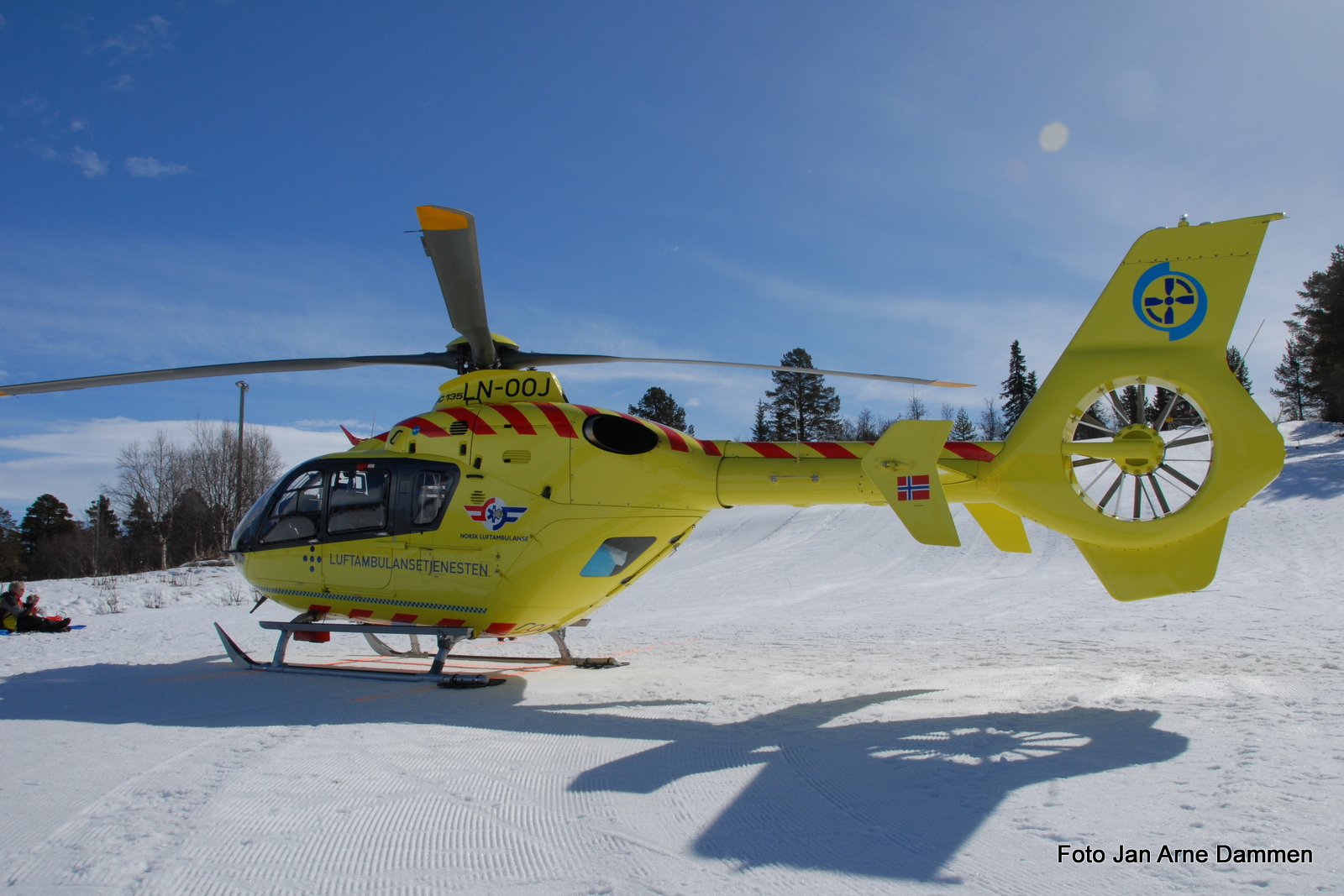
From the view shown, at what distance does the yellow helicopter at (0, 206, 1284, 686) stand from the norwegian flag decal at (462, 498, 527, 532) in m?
0.02

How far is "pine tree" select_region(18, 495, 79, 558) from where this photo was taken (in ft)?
161

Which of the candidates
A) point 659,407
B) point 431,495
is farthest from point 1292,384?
point 431,495

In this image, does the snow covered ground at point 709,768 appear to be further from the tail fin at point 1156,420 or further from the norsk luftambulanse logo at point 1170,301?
the norsk luftambulanse logo at point 1170,301

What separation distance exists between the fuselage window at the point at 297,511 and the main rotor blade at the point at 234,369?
1208mm

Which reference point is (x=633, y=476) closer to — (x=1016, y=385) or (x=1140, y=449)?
(x=1140, y=449)

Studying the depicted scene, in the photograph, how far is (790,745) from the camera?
14.5 feet

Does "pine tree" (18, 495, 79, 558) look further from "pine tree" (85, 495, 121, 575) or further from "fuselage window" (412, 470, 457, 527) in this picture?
"fuselage window" (412, 470, 457, 527)

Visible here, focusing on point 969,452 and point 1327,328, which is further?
point 1327,328

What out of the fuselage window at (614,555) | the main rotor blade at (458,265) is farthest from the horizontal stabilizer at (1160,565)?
the main rotor blade at (458,265)

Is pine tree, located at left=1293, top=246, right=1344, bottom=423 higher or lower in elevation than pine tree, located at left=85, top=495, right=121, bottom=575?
higher

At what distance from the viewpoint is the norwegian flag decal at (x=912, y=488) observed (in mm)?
5461

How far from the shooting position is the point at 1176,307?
5.54m

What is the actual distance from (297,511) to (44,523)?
194 ft

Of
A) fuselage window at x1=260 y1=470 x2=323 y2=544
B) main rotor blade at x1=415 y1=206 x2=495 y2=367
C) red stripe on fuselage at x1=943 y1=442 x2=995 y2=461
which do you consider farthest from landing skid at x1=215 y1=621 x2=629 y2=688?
red stripe on fuselage at x1=943 y1=442 x2=995 y2=461
